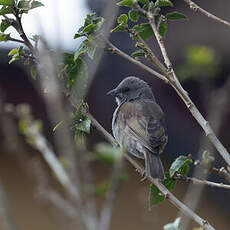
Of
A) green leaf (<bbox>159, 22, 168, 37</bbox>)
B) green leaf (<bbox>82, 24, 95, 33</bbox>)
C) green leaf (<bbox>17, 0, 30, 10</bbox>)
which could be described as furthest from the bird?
green leaf (<bbox>17, 0, 30, 10</bbox>)

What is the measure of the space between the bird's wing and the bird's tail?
6cm

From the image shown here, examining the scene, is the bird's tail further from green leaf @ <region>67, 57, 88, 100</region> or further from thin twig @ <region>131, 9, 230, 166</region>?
thin twig @ <region>131, 9, 230, 166</region>

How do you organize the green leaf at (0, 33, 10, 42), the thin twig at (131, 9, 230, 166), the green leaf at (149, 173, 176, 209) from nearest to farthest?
the thin twig at (131, 9, 230, 166), the green leaf at (149, 173, 176, 209), the green leaf at (0, 33, 10, 42)

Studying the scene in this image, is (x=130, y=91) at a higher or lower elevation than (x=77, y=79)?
lower

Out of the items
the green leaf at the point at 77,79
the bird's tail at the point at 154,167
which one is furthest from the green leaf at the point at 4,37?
the bird's tail at the point at 154,167

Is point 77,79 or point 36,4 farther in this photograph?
point 77,79

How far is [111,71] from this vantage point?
6176 millimetres

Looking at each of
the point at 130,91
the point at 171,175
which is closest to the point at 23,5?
the point at 171,175

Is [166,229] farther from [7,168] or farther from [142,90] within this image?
[7,168]

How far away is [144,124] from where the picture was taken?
4.60m

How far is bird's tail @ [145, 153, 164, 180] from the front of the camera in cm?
373

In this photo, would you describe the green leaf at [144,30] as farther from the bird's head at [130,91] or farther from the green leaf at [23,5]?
the bird's head at [130,91]

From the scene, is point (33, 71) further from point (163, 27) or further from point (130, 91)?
point (130, 91)

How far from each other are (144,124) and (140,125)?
4 cm
